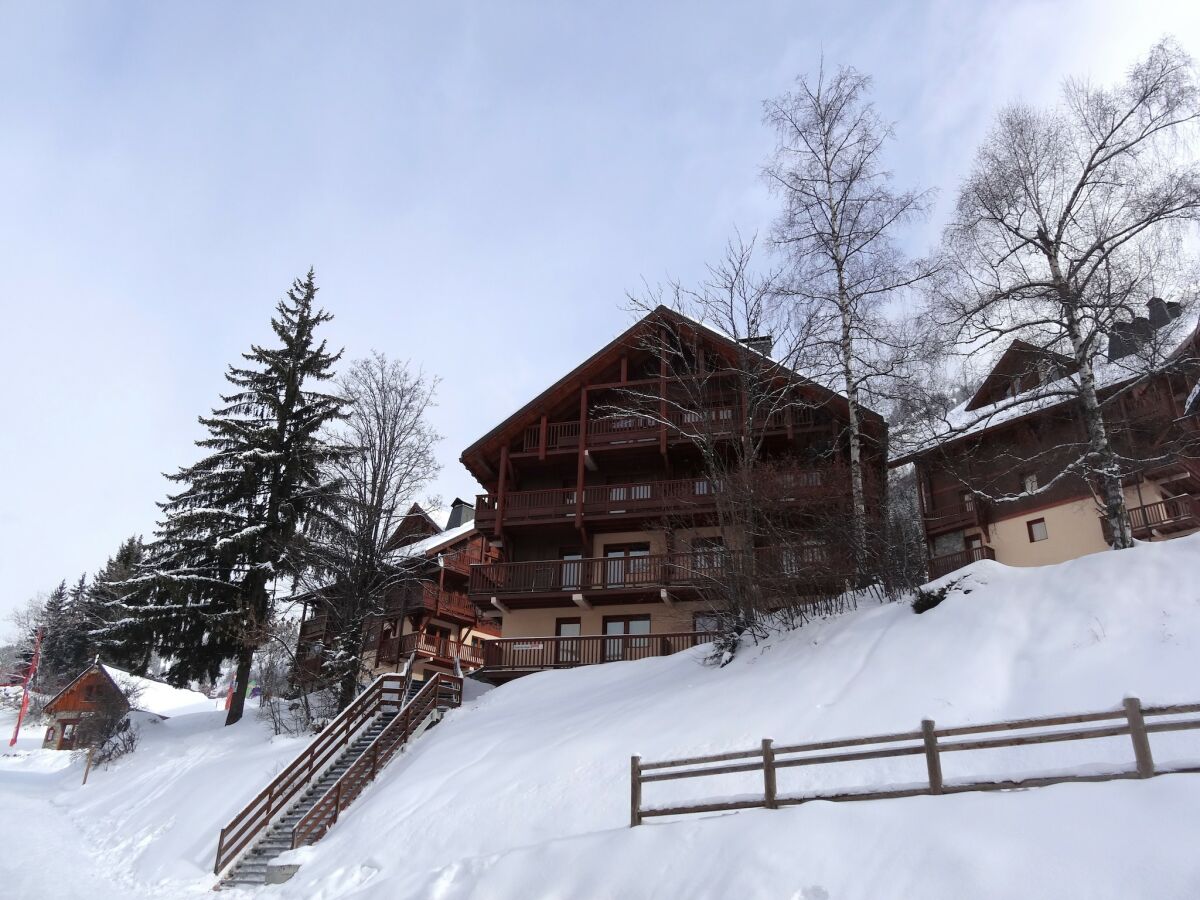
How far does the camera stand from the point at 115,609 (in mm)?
44562

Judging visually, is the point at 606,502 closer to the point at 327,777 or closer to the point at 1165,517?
the point at 327,777

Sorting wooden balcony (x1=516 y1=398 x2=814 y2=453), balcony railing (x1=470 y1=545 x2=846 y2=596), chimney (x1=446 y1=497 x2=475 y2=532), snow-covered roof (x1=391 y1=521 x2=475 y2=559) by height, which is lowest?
balcony railing (x1=470 y1=545 x2=846 y2=596)

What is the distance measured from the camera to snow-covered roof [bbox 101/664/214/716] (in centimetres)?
4697

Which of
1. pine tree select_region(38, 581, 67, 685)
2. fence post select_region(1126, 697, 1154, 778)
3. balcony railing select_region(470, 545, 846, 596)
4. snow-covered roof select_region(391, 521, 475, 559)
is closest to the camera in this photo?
fence post select_region(1126, 697, 1154, 778)

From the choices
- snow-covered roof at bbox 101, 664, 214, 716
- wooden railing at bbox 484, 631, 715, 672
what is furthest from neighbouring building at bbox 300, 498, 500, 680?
snow-covered roof at bbox 101, 664, 214, 716

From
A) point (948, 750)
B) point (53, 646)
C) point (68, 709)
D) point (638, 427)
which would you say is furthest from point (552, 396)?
point (53, 646)

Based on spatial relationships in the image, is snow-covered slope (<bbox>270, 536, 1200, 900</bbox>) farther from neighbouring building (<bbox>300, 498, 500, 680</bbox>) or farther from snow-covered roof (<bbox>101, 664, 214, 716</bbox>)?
snow-covered roof (<bbox>101, 664, 214, 716</bbox>)

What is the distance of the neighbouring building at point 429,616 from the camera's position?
34156mm

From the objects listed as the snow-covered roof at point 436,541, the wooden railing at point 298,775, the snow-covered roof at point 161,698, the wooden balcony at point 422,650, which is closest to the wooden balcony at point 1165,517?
the wooden railing at point 298,775

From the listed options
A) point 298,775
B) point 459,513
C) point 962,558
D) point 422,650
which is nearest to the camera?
point 298,775

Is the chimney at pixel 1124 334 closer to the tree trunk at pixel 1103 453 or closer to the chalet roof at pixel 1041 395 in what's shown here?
the chalet roof at pixel 1041 395

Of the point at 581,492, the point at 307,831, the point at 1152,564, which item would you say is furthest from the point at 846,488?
the point at 307,831

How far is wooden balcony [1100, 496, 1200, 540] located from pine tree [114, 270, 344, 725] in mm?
27458

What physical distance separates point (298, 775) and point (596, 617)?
Result: 10.6 meters
